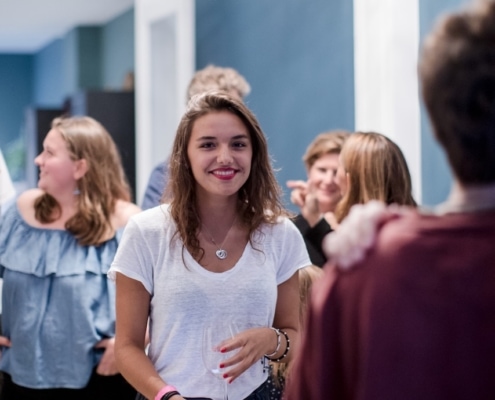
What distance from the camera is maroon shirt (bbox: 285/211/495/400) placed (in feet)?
3.36

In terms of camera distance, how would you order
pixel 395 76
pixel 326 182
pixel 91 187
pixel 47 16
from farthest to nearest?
1. pixel 47 16
2. pixel 395 76
3. pixel 326 182
4. pixel 91 187

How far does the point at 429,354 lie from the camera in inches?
40.8

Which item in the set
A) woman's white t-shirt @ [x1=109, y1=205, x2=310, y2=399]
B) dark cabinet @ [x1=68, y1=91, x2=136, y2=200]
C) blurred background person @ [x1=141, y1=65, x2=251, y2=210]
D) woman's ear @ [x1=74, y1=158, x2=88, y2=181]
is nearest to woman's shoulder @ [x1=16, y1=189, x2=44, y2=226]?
woman's ear @ [x1=74, y1=158, x2=88, y2=181]

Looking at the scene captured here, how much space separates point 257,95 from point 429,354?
3874mm

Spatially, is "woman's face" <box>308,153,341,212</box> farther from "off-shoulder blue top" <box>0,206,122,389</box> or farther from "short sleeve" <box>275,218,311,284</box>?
"short sleeve" <box>275,218,311,284</box>

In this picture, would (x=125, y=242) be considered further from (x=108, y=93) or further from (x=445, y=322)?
(x=108, y=93)

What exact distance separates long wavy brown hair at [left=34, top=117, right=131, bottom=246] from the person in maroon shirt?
212 cm

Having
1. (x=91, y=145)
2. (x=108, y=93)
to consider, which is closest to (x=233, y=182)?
(x=91, y=145)

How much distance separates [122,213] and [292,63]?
1.60 metres

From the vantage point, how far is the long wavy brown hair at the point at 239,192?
2.10 meters

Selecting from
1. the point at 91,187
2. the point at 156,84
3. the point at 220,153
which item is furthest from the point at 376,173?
the point at 156,84

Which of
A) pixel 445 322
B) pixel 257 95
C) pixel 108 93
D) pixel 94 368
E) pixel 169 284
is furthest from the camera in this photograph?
pixel 108 93

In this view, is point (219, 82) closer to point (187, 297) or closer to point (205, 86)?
point (205, 86)

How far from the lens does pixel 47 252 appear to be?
3.08m
